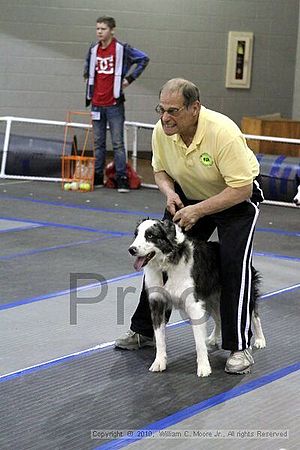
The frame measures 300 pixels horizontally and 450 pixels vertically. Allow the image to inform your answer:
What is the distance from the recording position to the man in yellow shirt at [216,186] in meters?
3.96

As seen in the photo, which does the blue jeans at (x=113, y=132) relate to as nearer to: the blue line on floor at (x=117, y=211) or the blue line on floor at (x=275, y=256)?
the blue line on floor at (x=117, y=211)

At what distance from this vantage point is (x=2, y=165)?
425 inches

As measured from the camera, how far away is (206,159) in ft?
13.2

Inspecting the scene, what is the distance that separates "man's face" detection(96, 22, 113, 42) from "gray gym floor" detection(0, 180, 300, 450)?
3368 millimetres

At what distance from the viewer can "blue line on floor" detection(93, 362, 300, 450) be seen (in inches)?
133

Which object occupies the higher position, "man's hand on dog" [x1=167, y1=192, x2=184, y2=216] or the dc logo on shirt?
the dc logo on shirt

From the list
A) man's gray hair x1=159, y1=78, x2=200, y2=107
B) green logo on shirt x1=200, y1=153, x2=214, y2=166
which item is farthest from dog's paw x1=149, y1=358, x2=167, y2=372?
man's gray hair x1=159, y1=78, x2=200, y2=107

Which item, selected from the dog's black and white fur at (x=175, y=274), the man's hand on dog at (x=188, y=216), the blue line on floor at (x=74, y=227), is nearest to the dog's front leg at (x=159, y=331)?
the dog's black and white fur at (x=175, y=274)

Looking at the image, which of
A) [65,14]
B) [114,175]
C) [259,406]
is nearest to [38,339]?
[259,406]

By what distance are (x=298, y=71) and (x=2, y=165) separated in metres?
5.67

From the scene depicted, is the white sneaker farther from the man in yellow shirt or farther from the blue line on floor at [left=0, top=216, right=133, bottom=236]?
the blue line on floor at [left=0, top=216, right=133, bottom=236]

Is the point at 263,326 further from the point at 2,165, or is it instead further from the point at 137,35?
the point at 137,35

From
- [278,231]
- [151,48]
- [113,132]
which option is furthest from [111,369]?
[151,48]

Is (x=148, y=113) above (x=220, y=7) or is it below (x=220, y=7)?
below
